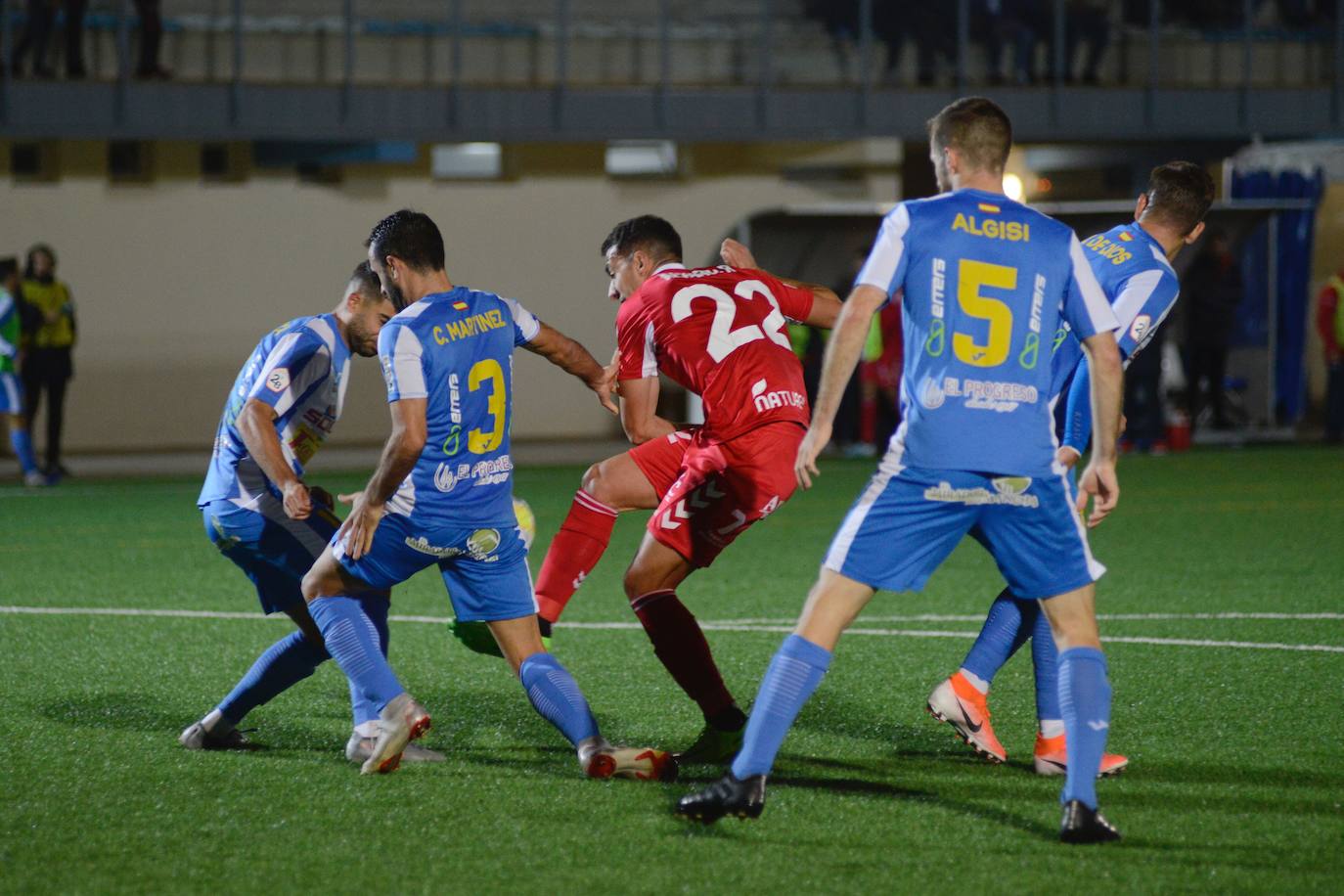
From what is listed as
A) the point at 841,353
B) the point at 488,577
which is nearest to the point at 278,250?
the point at 488,577

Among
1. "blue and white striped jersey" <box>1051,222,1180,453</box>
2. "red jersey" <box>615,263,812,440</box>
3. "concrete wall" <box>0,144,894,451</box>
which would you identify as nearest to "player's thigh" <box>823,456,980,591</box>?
"blue and white striped jersey" <box>1051,222,1180,453</box>

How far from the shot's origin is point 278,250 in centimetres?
2127

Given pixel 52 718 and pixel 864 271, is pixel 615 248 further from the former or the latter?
pixel 52 718

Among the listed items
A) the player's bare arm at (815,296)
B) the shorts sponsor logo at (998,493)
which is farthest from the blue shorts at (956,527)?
the player's bare arm at (815,296)

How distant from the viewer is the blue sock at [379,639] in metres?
5.28

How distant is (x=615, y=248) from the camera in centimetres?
607

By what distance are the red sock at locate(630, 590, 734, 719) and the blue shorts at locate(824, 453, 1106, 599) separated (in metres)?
1.23

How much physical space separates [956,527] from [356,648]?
1944 millimetres

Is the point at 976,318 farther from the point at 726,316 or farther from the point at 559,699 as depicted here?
the point at 559,699

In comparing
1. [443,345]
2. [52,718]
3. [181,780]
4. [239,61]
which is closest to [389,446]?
[443,345]

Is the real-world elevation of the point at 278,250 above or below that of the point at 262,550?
above

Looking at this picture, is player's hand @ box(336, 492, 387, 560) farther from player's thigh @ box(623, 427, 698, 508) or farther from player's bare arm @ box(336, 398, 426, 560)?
player's thigh @ box(623, 427, 698, 508)

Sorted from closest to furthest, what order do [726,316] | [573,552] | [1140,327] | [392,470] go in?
[392,470] → [1140,327] → [726,316] → [573,552]

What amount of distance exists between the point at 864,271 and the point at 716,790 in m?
1.43
